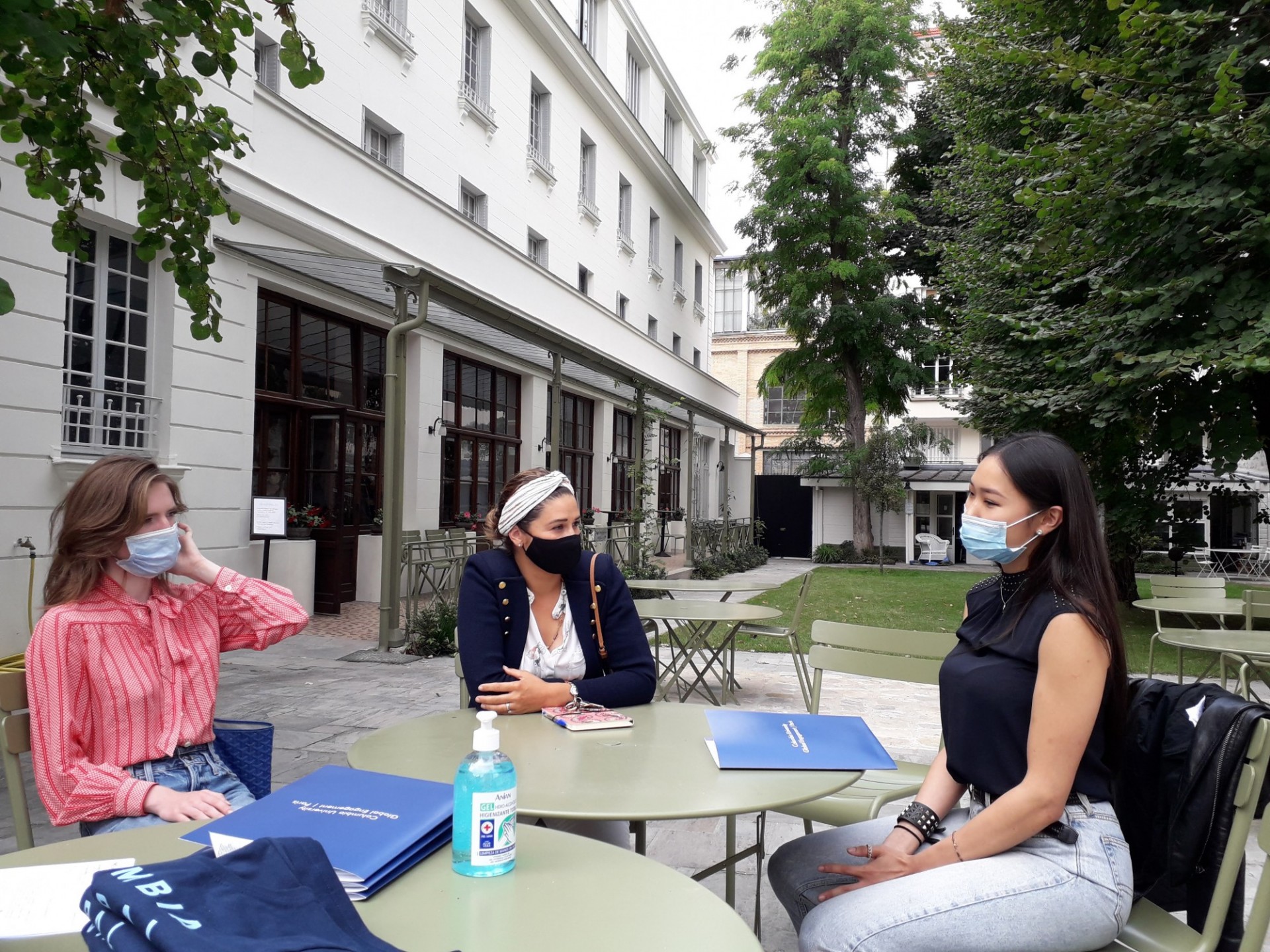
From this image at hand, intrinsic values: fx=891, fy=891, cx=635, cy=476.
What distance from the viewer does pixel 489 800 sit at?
55.0 inches

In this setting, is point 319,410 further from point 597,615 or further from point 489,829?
point 489,829

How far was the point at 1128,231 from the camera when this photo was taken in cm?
768

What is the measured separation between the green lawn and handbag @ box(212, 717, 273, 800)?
696 cm

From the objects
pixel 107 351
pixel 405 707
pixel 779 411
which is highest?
pixel 779 411

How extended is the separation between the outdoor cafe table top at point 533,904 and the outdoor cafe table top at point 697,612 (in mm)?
4089

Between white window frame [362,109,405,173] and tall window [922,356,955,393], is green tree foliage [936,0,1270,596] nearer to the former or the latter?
tall window [922,356,955,393]

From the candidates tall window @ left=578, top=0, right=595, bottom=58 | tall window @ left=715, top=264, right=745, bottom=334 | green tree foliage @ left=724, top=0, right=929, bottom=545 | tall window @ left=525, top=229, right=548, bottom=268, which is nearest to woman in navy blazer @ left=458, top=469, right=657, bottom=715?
tall window @ left=525, top=229, right=548, bottom=268

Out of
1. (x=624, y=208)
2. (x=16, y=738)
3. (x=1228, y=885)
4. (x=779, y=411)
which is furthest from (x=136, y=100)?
(x=779, y=411)

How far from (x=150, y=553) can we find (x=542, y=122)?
1611 centimetres

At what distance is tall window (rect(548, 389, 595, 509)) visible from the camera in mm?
17969

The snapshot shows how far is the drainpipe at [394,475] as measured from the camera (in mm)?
8172

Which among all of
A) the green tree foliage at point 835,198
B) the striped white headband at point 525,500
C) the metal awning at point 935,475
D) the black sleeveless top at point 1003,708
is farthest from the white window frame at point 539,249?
the black sleeveless top at point 1003,708

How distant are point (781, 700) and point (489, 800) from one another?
222 inches

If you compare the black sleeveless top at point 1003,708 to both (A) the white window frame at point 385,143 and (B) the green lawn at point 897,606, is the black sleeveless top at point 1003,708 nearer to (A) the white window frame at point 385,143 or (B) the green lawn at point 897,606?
(B) the green lawn at point 897,606
